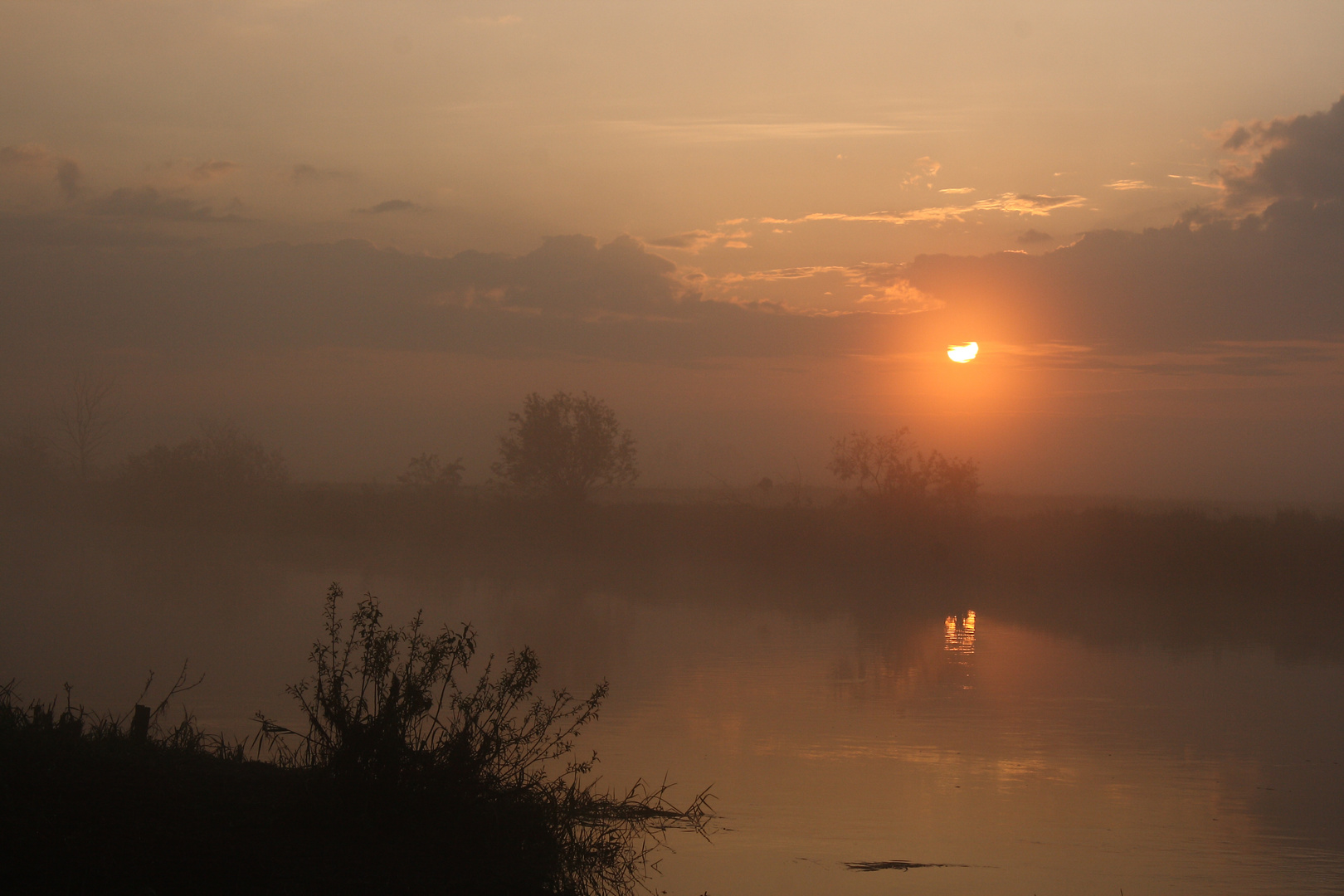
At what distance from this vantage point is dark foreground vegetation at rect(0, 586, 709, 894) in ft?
15.5

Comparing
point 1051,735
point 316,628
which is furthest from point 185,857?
point 316,628

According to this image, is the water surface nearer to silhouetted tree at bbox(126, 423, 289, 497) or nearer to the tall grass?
the tall grass

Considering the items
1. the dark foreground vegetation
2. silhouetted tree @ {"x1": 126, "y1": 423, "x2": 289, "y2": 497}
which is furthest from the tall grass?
silhouetted tree @ {"x1": 126, "y1": 423, "x2": 289, "y2": 497}

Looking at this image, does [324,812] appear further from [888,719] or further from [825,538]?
[825,538]

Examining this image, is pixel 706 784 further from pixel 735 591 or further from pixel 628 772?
pixel 735 591

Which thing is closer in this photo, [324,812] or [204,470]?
[324,812]

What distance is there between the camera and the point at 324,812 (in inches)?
217

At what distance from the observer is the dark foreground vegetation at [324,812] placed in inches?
186

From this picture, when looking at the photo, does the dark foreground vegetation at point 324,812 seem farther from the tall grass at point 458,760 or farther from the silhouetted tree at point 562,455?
the silhouetted tree at point 562,455

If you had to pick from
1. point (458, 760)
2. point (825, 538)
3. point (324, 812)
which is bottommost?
point (324, 812)

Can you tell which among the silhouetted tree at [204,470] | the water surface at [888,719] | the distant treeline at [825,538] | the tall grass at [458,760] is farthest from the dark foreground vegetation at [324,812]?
the silhouetted tree at [204,470]

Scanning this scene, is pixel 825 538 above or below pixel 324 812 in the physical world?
above

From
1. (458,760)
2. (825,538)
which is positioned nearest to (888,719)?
(458,760)

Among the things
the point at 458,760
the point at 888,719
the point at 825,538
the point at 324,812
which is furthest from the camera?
the point at 825,538
